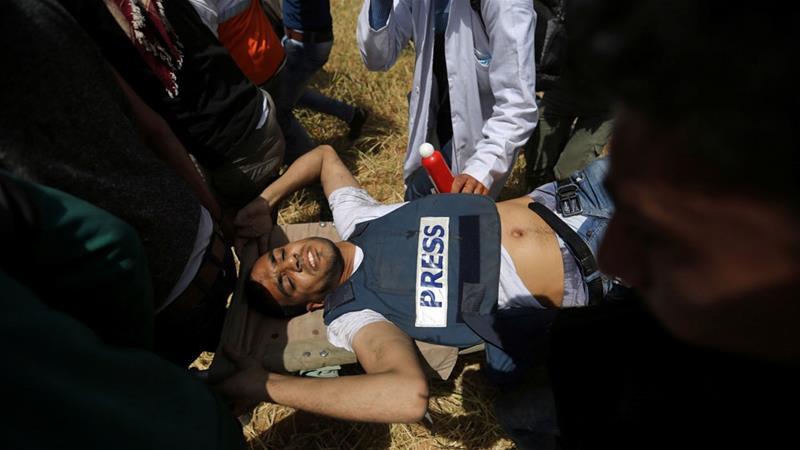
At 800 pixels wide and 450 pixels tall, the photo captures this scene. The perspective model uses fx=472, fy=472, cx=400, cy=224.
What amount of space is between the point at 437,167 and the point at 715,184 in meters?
1.93

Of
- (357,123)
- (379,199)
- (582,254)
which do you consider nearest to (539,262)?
(582,254)

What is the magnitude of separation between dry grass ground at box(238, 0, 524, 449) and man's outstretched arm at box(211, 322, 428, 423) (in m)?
0.84

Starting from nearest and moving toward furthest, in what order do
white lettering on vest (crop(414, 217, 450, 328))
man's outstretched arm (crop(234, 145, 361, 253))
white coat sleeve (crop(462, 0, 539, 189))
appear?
white coat sleeve (crop(462, 0, 539, 189)) → white lettering on vest (crop(414, 217, 450, 328)) → man's outstretched arm (crop(234, 145, 361, 253))

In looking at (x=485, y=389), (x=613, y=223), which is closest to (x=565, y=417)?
(x=613, y=223)

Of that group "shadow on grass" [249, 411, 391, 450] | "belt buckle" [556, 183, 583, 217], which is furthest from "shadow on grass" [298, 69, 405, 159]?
"shadow on grass" [249, 411, 391, 450]

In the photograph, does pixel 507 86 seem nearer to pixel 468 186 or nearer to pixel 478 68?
pixel 478 68

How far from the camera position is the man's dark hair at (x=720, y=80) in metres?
0.34

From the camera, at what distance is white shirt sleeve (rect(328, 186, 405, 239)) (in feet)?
8.04

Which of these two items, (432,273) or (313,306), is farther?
(313,306)

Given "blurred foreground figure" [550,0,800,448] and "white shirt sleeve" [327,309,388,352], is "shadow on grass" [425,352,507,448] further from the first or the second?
"blurred foreground figure" [550,0,800,448]

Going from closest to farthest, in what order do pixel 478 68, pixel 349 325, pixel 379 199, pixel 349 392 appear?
1. pixel 349 392
2. pixel 349 325
3. pixel 478 68
4. pixel 379 199

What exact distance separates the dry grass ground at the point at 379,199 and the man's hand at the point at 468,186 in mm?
951

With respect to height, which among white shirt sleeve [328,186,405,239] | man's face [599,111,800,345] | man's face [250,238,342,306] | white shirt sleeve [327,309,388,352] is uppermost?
man's face [599,111,800,345]

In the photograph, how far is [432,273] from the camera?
81.8 inches
